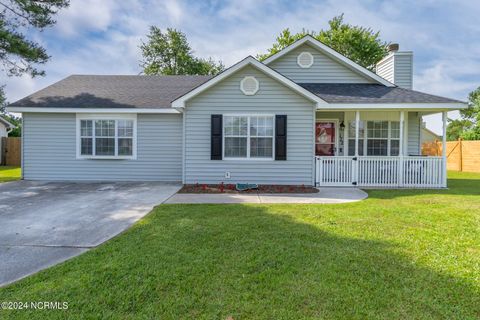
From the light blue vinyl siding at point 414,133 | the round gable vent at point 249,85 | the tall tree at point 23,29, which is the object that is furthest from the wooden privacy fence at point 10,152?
the light blue vinyl siding at point 414,133

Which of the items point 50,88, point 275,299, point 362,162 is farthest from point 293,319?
point 50,88

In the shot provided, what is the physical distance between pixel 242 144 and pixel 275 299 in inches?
263

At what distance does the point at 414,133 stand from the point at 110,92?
12419 mm

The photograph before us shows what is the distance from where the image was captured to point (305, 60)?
11062mm

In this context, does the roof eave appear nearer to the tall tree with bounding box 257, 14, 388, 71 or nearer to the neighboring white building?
the neighboring white building

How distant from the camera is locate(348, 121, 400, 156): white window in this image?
10461 mm

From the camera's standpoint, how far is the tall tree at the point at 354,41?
28.0 m

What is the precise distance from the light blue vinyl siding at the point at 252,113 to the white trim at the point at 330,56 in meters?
2.65

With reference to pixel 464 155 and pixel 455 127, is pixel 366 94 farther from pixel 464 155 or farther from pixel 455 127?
pixel 455 127

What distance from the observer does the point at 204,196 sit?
7527mm

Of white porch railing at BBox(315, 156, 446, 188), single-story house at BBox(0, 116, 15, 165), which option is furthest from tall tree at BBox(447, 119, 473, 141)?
single-story house at BBox(0, 116, 15, 165)

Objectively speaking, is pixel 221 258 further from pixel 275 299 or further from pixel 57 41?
pixel 57 41

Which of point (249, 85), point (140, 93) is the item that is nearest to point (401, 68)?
point (249, 85)

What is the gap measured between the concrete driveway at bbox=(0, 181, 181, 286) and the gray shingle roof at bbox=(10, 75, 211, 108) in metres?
Result: 3.07
